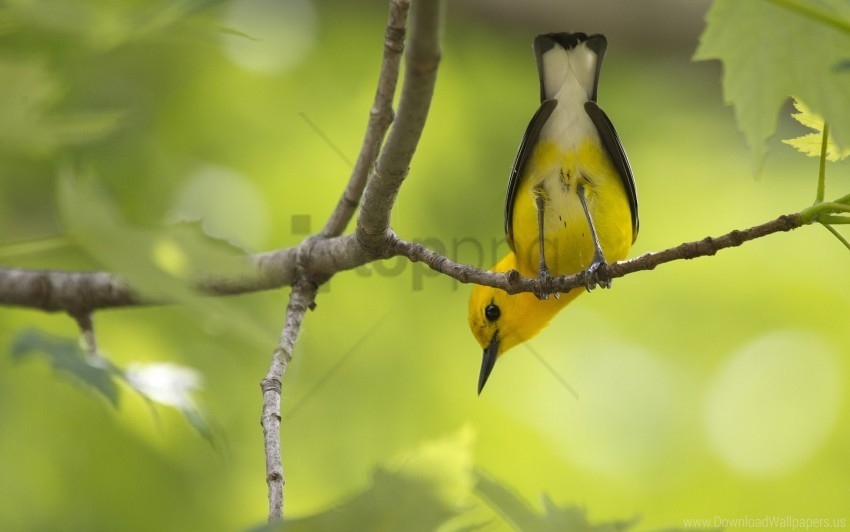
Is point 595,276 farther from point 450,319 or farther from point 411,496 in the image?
point 450,319

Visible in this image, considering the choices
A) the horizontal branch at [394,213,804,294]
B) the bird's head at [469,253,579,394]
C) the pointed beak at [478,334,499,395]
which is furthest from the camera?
the pointed beak at [478,334,499,395]

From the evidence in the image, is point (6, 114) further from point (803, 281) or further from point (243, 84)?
point (803, 281)

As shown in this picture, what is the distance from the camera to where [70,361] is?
7.13ft

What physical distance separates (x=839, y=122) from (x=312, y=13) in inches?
190

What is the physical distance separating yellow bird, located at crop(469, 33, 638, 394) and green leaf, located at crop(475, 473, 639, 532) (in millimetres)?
1746

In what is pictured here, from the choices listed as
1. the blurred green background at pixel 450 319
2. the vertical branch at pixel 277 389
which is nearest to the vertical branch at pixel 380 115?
the vertical branch at pixel 277 389

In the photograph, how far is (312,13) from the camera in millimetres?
6023

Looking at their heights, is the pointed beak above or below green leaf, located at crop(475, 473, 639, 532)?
above

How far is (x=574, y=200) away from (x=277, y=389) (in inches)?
64.7

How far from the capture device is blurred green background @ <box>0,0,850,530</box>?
4516mm

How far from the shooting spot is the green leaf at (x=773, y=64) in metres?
1.75

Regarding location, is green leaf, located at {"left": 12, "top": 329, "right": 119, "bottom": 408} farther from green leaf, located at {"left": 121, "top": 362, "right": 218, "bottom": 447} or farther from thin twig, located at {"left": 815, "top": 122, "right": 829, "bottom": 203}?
thin twig, located at {"left": 815, "top": 122, "right": 829, "bottom": 203}

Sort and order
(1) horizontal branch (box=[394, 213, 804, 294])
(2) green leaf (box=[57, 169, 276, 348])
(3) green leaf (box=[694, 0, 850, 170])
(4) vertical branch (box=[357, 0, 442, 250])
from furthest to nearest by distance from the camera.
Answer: (1) horizontal branch (box=[394, 213, 804, 294]), (3) green leaf (box=[694, 0, 850, 170]), (4) vertical branch (box=[357, 0, 442, 250]), (2) green leaf (box=[57, 169, 276, 348])

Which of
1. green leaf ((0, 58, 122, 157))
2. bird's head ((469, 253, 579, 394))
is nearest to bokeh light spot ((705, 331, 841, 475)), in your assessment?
bird's head ((469, 253, 579, 394))
